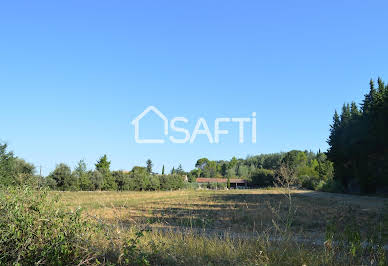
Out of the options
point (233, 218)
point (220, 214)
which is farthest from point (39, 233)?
point (220, 214)

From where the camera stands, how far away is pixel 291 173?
4.66 meters

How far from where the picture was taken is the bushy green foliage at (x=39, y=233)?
12.2 ft

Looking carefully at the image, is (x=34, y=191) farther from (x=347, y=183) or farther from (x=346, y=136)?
(x=347, y=183)

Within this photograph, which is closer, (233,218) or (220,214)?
(233,218)

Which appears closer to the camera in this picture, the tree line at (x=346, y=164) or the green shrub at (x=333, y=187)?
the tree line at (x=346, y=164)

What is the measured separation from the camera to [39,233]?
3854mm

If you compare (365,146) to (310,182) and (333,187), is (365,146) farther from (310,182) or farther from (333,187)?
(310,182)

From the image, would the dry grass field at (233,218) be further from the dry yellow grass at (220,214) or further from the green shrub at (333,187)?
the green shrub at (333,187)

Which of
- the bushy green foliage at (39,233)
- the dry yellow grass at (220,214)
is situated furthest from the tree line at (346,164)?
the bushy green foliage at (39,233)

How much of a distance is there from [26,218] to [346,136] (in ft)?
132

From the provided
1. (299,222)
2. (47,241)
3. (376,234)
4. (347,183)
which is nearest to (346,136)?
(347,183)

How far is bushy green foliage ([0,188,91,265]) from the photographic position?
372 cm

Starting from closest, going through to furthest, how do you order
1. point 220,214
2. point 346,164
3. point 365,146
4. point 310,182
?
point 220,214, point 365,146, point 346,164, point 310,182

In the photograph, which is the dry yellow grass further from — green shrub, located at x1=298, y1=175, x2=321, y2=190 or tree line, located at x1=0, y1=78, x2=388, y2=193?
green shrub, located at x1=298, y1=175, x2=321, y2=190
